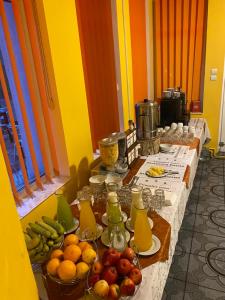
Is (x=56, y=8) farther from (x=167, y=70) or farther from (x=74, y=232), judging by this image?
(x=167, y=70)

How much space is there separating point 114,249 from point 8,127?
0.75 metres

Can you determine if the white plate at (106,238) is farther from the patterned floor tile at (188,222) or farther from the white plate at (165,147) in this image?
the patterned floor tile at (188,222)

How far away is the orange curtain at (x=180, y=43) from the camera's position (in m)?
2.56

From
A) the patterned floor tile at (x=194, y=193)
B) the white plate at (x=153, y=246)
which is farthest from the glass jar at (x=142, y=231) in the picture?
the patterned floor tile at (x=194, y=193)

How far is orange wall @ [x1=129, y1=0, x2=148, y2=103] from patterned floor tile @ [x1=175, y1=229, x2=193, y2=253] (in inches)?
51.9

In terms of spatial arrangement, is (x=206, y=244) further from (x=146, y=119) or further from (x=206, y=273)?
(x=146, y=119)

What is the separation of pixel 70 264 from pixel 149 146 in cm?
113

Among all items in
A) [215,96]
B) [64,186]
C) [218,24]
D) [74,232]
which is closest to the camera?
[74,232]

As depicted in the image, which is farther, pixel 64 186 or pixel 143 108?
pixel 143 108

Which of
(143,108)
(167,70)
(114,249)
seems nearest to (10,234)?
(114,249)

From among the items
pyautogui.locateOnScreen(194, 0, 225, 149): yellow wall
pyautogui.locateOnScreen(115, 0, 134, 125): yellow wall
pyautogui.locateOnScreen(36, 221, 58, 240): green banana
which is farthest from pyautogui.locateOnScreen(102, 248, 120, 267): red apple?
pyautogui.locateOnScreen(194, 0, 225, 149): yellow wall

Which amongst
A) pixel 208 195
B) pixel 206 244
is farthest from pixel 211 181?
pixel 206 244

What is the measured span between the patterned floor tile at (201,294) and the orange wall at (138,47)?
5.47ft

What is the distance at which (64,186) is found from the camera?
1328 millimetres
